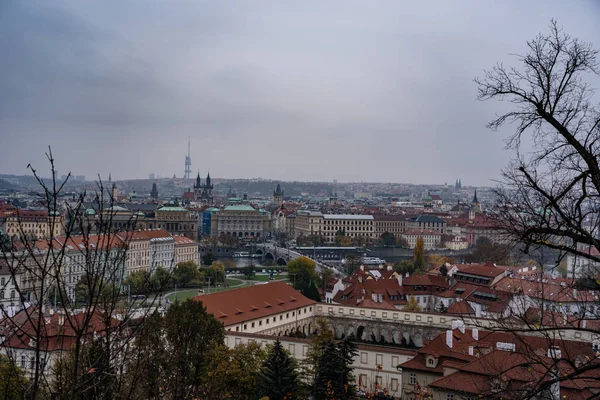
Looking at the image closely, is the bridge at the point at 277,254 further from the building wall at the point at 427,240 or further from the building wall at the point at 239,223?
the building wall at the point at 239,223

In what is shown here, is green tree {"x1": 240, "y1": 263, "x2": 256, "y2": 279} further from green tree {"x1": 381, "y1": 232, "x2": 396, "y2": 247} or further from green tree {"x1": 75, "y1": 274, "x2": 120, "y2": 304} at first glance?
green tree {"x1": 75, "y1": 274, "x2": 120, "y2": 304}

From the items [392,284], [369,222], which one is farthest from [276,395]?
[369,222]

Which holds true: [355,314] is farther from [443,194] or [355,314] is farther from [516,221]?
[443,194]

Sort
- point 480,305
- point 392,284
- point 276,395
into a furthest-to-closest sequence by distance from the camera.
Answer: point 392,284 → point 480,305 → point 276,395

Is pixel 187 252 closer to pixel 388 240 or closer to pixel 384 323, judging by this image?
pixel 388 240

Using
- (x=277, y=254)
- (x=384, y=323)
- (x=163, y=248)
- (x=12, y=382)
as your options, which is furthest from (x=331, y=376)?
(x=277, y=254)

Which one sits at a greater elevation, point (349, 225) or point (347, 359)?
point (347, 359)

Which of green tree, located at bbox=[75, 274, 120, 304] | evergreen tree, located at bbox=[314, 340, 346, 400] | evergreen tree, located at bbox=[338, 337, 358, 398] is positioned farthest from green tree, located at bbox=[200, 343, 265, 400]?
green tree, located at bbox=[75, 274, 120, 304]

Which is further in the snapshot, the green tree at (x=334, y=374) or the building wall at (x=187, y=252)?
the building wall at (x=187, y=252)

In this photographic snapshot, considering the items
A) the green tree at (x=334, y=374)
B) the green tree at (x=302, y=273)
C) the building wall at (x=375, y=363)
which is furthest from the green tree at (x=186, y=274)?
the green tree at (x=334, y=374)
